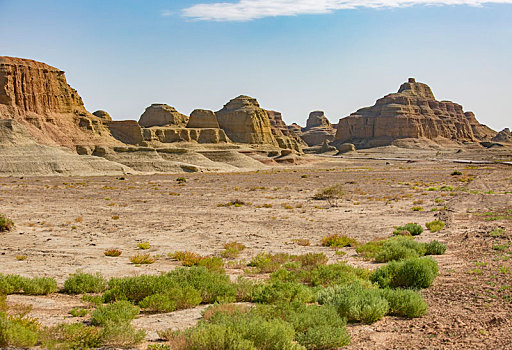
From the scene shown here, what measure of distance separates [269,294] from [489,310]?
3909mm

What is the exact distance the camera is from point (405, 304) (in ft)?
25.3

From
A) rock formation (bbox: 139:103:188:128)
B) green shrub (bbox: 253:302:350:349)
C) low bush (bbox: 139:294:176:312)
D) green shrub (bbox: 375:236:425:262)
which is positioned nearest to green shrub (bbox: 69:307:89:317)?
low bush (bbox: 139:294:176:312)

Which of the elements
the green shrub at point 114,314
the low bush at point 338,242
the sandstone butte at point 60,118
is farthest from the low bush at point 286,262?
the sandstone butte at point 60,118

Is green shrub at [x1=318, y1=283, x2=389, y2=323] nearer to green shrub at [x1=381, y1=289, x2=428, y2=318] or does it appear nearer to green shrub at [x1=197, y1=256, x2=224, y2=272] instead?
green shrub at [x1=381, y1=289, x2=428, y2=318]

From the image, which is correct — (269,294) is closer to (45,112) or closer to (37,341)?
(37,341)

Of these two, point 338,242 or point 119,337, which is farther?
point 338,242

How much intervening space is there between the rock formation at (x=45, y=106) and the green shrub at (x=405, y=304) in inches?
3323

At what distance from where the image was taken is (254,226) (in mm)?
20641

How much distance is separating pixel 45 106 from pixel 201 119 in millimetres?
47825

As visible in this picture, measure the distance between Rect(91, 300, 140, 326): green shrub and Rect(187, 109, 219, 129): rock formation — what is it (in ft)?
408

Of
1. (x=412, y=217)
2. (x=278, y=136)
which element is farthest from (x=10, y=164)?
(x=278, y=136)

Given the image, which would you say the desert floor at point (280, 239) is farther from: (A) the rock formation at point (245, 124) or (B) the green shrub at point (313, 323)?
(A) the rock formation at point (245, 124)

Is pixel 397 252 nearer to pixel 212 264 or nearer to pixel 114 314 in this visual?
pixel 212 264

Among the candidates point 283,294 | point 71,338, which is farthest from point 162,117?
point 71,338
